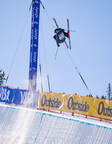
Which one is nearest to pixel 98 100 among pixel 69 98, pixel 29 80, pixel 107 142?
pixel 69 98

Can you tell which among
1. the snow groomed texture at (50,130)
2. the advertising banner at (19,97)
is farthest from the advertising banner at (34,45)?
the snow groomed texture at (50,130)

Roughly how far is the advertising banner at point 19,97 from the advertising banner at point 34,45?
191 centimetres

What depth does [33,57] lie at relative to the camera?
61.0ft

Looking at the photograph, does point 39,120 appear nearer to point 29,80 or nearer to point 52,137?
point 52,137

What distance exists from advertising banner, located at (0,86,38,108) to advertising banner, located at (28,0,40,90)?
6.28 ft

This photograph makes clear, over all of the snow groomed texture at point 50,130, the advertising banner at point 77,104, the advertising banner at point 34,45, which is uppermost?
the advertising banner at point 34,45

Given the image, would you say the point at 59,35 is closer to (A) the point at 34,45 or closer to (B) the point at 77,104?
(A) the point at 34,45

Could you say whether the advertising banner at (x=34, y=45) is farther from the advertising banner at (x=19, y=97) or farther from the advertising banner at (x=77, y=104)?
the advertising banner at (x=77, y=104)

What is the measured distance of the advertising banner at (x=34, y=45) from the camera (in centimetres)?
1783

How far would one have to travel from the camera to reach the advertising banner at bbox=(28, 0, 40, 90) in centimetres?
1783

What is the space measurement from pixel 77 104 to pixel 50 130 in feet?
18.2

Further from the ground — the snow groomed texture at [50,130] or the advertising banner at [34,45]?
the advertising banner at [34,45]

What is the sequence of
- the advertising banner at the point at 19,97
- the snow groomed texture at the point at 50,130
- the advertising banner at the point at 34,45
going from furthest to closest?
the advertising banner at the point at 34,45
the advertising banner at the point at 19,97
the snow groomed texture at the point at 50,130

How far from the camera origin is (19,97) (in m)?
15.2
